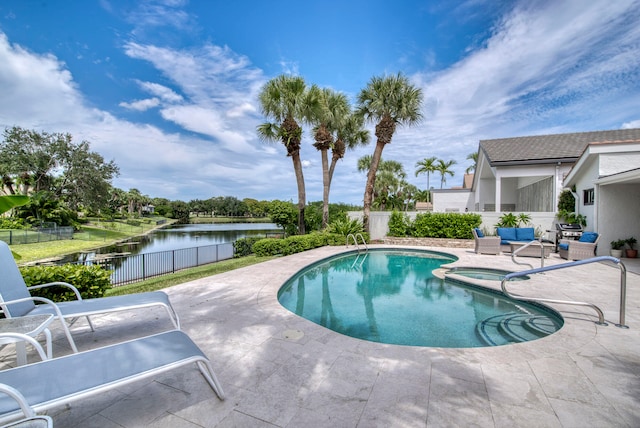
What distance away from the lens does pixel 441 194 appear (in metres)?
23.4

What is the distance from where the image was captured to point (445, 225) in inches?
587

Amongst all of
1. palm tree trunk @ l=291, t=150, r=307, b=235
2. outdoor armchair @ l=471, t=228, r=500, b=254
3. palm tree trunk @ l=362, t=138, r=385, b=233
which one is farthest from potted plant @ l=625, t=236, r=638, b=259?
palm tree trunk @ l=291, t=150, r=307, b=235

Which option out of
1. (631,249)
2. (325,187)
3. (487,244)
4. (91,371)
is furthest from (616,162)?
(91,371)

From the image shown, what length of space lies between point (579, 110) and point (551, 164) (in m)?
4.77

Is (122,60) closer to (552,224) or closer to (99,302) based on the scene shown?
(99,302)

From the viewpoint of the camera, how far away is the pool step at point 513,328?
4.33 meters

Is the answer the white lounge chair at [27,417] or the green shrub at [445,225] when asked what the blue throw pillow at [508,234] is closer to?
the green shrub at [445,225]

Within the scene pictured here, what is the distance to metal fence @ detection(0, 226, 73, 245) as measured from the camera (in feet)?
61.5

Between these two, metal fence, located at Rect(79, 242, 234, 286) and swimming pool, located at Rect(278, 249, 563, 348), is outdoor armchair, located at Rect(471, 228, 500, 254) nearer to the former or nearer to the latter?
swimming pool, located at Rect(278, 249, 563, 348)

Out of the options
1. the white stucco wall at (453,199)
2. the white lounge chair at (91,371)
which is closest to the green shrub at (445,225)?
the white stucco wall at (453,199)

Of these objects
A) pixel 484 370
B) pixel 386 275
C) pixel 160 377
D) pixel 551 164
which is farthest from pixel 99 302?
pixel 551 164

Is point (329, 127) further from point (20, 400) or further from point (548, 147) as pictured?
point (20, 400)

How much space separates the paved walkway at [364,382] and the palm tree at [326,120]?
12.7 m

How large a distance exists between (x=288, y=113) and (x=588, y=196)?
13.9 meters
